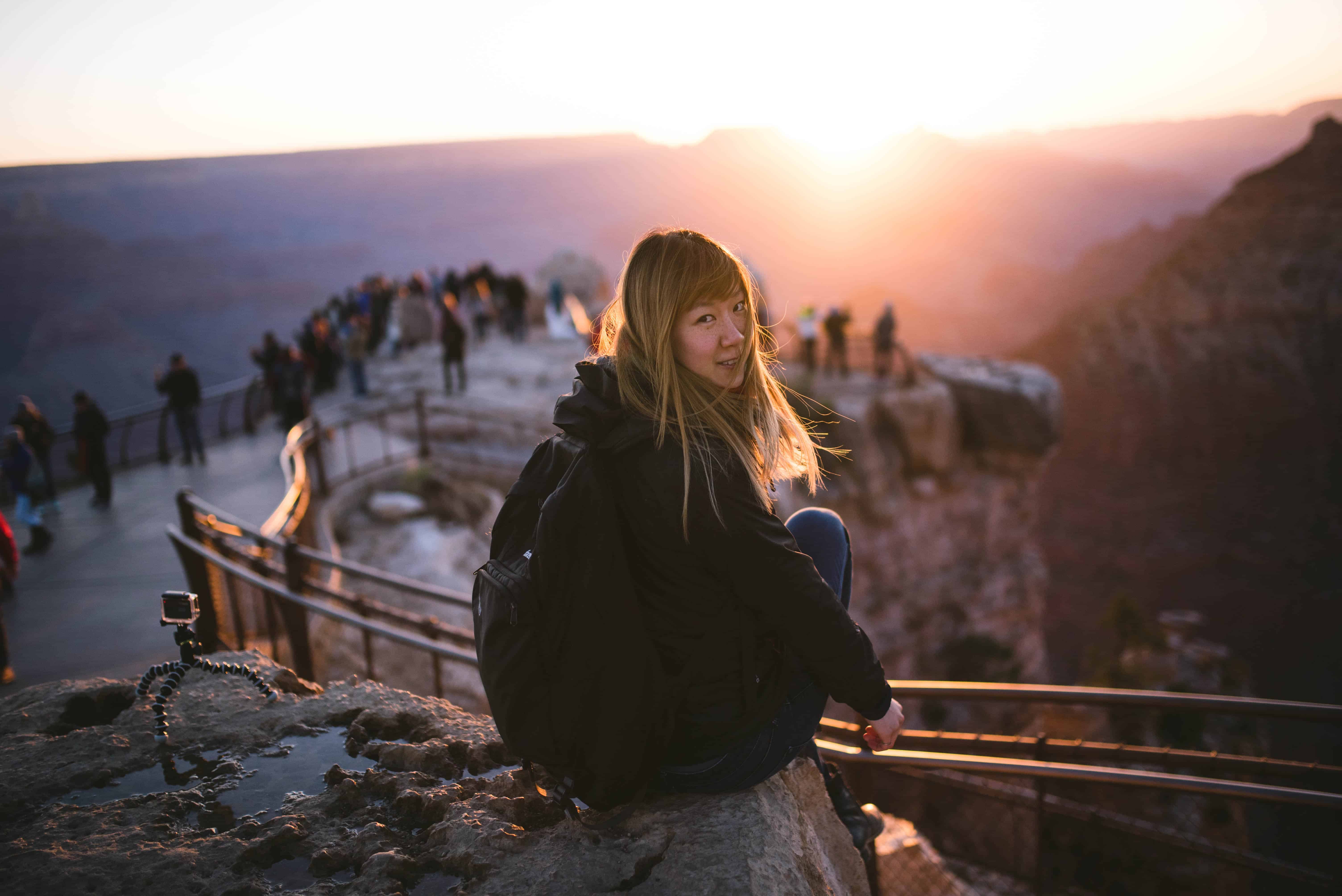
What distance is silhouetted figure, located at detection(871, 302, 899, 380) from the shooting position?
22.0 m

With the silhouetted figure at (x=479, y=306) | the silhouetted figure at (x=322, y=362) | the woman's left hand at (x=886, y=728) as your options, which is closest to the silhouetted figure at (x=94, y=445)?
the silhouetted figure at (x=322, y=362)

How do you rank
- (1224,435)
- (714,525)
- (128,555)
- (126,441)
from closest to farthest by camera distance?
(714,525) < (128,555) < (126,441) < (1224,435)

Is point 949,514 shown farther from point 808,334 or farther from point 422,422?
point 422,422

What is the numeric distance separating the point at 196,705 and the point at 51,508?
32.9 feet

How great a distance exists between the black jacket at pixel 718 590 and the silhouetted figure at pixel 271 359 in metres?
13.6

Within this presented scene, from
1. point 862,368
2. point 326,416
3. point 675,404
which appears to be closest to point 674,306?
point 675,404

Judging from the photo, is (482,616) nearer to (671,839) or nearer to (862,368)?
(671,839)

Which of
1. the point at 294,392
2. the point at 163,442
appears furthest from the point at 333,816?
the point at 163,442

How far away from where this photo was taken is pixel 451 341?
15844mm

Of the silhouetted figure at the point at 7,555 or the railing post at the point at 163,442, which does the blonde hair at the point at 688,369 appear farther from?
the railing post at the point at 163,442

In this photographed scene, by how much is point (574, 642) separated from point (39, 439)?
1138 cm

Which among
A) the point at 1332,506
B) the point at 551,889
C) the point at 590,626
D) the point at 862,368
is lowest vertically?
Answer: the point at 1332,506

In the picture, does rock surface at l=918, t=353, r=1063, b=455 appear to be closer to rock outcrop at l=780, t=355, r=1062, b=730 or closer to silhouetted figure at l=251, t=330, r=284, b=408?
rock outcrop at l=780, t=355, r=1062, b=730

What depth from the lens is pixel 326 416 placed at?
14102 mm
